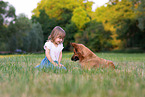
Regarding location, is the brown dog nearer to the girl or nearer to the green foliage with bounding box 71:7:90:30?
the girl

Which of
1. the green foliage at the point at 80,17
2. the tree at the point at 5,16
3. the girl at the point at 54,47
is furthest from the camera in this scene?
the green foliage at the point at 80,17

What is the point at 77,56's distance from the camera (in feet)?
18.4

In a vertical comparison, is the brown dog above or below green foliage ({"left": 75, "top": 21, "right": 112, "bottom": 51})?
below

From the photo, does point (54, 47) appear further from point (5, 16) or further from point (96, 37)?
point (96, 37)

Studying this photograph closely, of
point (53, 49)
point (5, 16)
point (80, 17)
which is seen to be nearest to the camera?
point (53, 49)

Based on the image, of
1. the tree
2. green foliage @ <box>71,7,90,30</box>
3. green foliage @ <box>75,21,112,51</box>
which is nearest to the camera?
the tree

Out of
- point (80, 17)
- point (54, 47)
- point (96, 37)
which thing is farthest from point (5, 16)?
point (54, 47)

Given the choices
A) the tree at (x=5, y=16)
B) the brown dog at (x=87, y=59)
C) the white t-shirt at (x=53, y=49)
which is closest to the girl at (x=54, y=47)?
the white t-shirt at (x=53, y=49)

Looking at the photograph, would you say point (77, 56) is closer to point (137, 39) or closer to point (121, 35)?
point (121, 35)

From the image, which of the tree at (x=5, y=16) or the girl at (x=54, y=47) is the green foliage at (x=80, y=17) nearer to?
the tree at (x=5, y=16)

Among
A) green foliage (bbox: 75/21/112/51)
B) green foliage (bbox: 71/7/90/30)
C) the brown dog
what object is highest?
green foliage (bbox: 71/7/90/30)

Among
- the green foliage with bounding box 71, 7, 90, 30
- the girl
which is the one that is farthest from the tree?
the girl

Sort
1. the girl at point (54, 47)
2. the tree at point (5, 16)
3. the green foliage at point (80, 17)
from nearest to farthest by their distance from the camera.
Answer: the girl at point (54, 47), the tree at point (5, 16), the green foliage at point (80, 17)

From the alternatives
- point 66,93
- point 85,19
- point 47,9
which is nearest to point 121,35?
point 85,19
